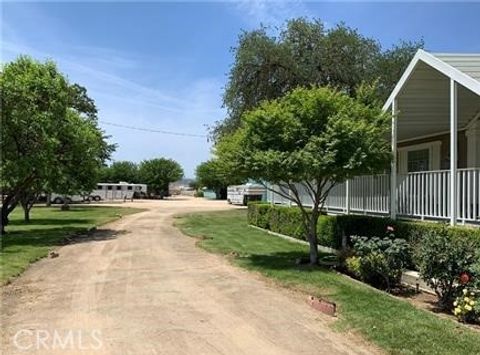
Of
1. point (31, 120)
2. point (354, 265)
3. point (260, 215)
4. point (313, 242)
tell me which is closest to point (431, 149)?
point (313, 242)

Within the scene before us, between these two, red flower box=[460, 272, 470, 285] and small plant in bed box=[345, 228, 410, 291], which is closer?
red flower box=[460, 272, 470, 285]

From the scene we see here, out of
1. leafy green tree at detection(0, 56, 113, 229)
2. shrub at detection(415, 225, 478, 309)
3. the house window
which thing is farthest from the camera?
leafy green tree at detection(0, 56, 113, 229)

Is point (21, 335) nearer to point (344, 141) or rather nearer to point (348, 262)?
point (348, 262)

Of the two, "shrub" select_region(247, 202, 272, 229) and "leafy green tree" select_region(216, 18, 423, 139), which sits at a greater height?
"leafy green tree" select_region(216, 18, 423, 139)

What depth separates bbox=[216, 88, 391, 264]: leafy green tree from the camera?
11938 millimetres

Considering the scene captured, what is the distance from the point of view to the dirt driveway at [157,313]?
21.0 ft

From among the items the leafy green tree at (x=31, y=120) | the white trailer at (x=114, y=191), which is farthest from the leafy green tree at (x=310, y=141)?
the white trailer at (x=114, y=191)

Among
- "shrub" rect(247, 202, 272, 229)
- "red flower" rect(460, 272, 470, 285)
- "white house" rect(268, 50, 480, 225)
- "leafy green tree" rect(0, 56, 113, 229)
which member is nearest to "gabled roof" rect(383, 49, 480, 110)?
"white house" rect(268, 50, 480, 225)

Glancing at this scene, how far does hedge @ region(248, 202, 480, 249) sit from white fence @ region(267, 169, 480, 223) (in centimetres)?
53

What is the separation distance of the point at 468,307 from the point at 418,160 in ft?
35.6

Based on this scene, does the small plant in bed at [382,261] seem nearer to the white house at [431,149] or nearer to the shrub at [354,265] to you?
the shrub at [354,265]

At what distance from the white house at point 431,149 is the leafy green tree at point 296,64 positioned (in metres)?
12.0

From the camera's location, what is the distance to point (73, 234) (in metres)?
22.3

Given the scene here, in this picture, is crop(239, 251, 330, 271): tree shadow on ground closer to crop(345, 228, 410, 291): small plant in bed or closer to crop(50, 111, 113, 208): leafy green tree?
crop(345, 228, 410, 291): small plant in bed
